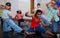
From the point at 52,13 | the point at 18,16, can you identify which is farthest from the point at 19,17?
the point at 52,13

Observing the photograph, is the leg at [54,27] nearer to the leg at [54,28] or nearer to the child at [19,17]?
the leg at [54,28]

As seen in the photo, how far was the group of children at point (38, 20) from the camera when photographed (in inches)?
87.4

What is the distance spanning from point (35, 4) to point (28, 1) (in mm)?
106

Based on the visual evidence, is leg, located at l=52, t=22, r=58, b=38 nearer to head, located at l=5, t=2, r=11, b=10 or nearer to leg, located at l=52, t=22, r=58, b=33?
leg, located at l=52, t=22, r=58, b=33

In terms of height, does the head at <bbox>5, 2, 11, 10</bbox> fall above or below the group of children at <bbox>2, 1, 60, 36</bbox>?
above

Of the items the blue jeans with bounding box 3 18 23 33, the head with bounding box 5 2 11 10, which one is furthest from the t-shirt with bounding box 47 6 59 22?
the head with bounding box 5 2 11 10

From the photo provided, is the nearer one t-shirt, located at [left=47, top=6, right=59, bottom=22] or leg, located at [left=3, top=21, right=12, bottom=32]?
t-shirt, located at [left=47, top=6, right=59, bottom=22]

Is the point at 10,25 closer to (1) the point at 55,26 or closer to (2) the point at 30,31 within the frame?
(2) the point at 30,31

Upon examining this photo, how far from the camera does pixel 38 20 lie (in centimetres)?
226

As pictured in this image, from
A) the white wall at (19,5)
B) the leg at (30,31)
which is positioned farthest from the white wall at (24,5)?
the leg at (30,31)

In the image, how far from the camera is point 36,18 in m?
2.26

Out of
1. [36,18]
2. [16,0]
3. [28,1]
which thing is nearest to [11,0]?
[16,0]

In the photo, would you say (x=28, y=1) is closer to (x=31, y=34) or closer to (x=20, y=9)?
(x=20, y=9)

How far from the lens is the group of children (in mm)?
2221
